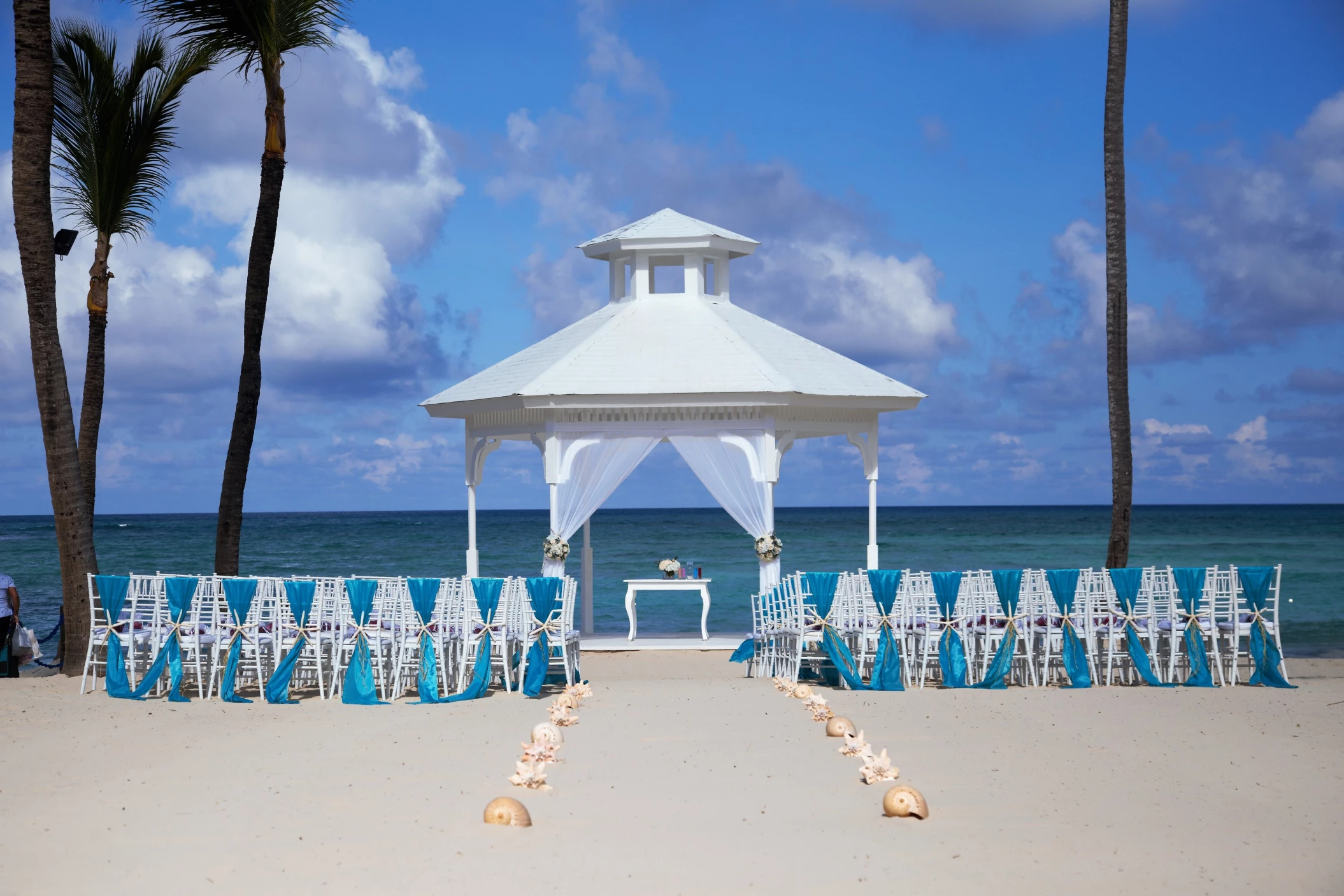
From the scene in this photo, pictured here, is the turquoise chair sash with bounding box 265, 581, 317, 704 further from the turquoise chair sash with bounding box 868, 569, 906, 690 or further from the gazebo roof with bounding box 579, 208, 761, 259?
the gazebo roof with bounding box 579, 208, 761, 259

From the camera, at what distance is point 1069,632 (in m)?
11.7

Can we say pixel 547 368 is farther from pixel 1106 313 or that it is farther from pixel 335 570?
pixel 335 570

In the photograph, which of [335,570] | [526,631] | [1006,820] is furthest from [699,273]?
[335,570]

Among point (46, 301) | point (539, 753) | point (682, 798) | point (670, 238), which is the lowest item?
point (682, 798)

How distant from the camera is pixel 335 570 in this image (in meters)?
45.0

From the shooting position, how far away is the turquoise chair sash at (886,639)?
455 inches

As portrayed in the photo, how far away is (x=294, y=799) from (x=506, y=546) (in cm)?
5407

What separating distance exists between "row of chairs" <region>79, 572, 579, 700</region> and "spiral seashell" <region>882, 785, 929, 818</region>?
5.27 metres

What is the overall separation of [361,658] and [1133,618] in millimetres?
6769

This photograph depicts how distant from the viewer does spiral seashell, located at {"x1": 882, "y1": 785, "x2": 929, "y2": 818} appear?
6.41m

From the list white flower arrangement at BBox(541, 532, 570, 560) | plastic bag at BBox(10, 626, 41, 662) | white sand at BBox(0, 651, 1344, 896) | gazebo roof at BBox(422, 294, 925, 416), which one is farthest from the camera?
white flower arrangement at BBox(541, 532, 570, 560)

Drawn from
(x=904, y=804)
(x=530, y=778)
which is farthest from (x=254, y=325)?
(x=904, y=804)

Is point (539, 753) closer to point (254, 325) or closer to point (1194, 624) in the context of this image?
point (1194, 624)

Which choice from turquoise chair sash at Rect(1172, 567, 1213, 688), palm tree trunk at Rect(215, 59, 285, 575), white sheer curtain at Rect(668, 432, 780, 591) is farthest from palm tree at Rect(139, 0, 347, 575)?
turquoise chair sash at Rect(1172, 567, 1213, 688)
